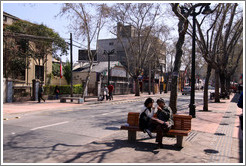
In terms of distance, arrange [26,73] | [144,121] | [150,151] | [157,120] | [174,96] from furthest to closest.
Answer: [26,73] → [174,96] → [144,121] → [157,120] → [150,151]

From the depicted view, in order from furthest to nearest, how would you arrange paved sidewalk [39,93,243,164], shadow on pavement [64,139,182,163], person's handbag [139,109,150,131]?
1. person's handbag [139,109,150,131]
2. shadow on pavement [64,139,182,163]
3. paved sidewalk [39,93,243,164]

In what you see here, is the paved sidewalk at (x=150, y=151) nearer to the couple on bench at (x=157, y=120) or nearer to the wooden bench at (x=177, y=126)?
the wooden bench at (x=177, y=126)

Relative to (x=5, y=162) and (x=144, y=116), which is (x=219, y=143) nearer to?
(x=144, y=116)

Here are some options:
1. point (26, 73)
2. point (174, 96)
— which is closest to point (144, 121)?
point (174, 96)

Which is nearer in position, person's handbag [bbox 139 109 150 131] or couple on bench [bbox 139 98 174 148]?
couple on bench [bbox 139 98 174 148]

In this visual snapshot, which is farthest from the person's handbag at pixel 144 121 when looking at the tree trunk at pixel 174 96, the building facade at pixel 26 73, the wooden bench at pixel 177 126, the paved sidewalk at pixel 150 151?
the building facade at pixel 26 73

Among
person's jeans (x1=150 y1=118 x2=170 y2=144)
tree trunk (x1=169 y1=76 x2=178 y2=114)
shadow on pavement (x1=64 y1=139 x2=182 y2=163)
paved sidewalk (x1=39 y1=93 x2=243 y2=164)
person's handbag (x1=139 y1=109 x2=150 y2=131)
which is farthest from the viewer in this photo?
tree trunk (x1=169 y1=76 x2=178 y2=114)

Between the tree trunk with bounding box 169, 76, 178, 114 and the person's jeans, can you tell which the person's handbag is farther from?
the tree trunk with bounding box 169, 76, 178, 114

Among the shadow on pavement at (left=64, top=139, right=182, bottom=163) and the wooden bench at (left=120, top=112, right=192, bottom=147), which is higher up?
the wooden bench at (left=120, top=112, right=192, bottom=147)

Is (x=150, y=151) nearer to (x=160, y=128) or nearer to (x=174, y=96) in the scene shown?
(x=160, y=128)

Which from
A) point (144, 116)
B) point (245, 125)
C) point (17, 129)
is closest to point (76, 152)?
point (144, 116)

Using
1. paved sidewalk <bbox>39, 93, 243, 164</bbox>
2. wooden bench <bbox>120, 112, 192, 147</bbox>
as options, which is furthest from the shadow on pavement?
wooden bench <bbox>120, 112, 192, 147</bbox>

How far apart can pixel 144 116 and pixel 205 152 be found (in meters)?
1.78

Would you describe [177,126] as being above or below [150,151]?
above
